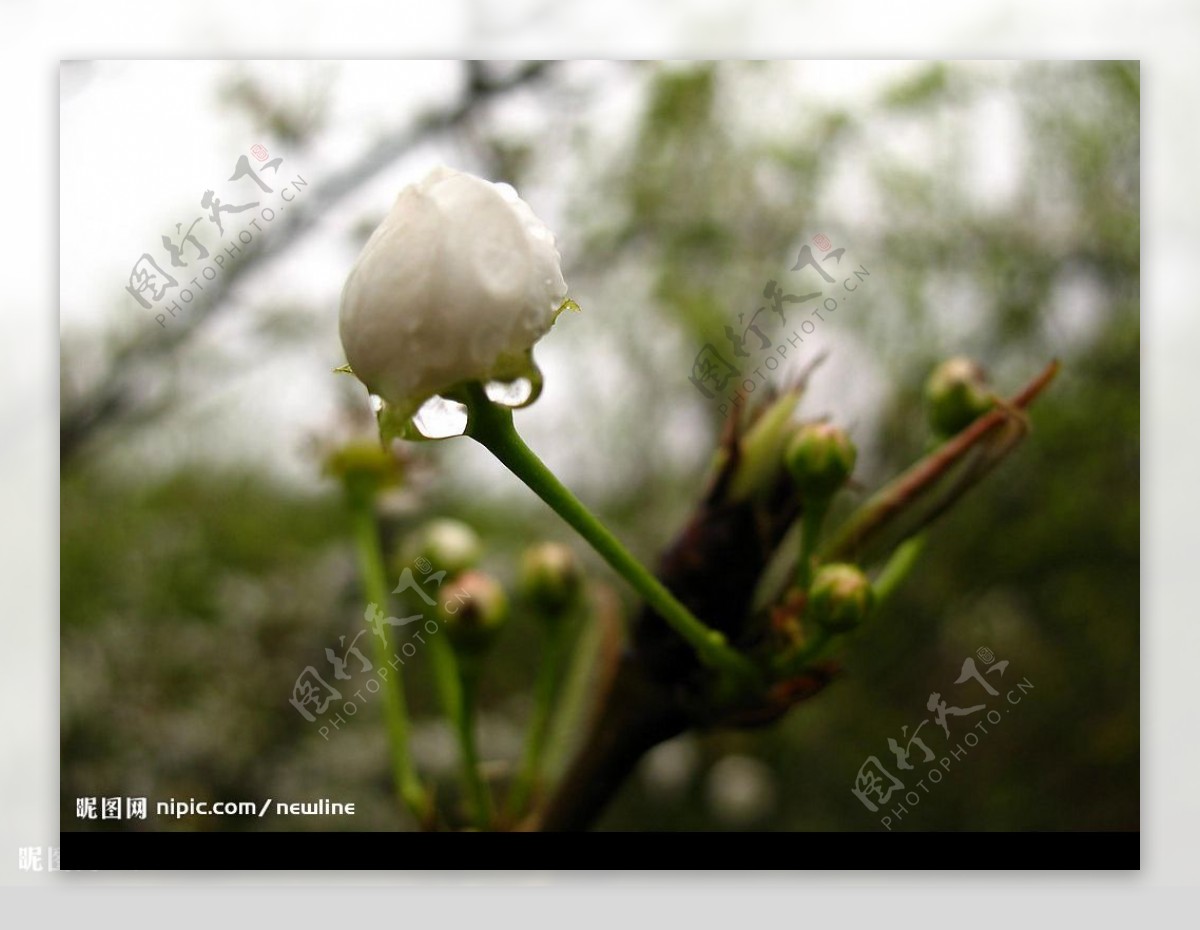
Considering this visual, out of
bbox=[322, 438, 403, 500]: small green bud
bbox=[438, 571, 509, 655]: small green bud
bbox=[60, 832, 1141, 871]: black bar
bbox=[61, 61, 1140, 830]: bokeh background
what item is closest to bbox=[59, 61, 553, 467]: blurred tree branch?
bbox=[61, 61, 1140, 830]: bokeh background

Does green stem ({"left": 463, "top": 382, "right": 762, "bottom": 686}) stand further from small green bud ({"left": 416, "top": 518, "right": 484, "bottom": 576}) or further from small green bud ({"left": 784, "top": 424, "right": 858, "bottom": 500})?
small green bud ({"left": 416, "top": 518, "right": 484, "bottom": 576})

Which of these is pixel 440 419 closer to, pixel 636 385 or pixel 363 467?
pixel 363 467

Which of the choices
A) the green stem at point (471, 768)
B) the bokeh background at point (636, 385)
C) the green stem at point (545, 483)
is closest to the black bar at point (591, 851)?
the bokeh background at point (636, 385)

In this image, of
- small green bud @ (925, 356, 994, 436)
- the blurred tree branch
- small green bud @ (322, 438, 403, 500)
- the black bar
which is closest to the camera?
small green bud @ (925, 356, 994, 436)

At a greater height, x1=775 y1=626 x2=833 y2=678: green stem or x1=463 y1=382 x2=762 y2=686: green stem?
x1=463 y1=382 x2=762 y2=686: green stem

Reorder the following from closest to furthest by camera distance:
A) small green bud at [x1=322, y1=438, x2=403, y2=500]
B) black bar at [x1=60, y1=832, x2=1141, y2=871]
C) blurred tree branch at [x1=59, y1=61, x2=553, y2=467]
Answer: small green bud at [x1=322, y1=438, x2=403, y2=500]
black bar at [x1=60, y1=832, x2=1141, y2=871]
blurred tree branch at [x1=59, y1=61, x2=553, y2=467]

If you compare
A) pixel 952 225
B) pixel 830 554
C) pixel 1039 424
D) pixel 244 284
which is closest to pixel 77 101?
pixel 244 284
